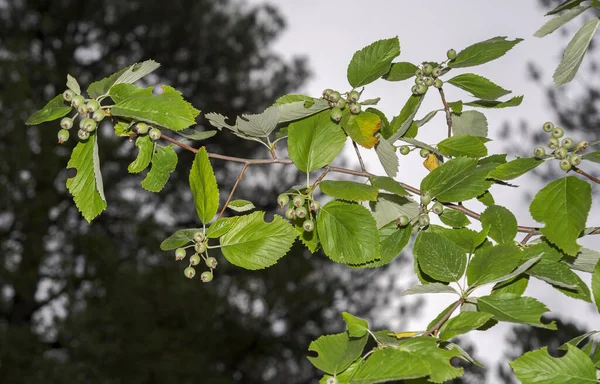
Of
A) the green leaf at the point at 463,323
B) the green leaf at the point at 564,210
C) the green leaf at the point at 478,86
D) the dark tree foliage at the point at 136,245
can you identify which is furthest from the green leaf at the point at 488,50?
the dark tree foliage at the point at 136,245

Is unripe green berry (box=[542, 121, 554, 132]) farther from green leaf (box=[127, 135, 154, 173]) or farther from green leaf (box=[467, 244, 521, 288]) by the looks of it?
green leaf (box=[127, 135, 154, 173])

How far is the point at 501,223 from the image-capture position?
460 mm

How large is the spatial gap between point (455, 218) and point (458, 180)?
0.12 ft

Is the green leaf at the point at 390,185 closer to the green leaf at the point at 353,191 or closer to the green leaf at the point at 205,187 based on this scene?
the green leaf at the point at 353,191

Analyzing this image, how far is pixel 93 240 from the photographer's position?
414 centimetres

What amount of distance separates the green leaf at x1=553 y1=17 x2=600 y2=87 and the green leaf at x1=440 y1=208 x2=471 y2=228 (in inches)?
5.4

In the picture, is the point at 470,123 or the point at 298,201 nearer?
the point at 298,201

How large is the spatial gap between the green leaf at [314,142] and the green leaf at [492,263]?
127 mm

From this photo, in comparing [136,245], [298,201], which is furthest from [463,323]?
[136,245]

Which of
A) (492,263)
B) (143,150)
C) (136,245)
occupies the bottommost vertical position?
(136,245)

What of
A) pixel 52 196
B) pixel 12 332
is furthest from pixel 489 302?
pixel 52 196

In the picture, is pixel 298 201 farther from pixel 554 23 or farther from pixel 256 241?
pixel 554 23

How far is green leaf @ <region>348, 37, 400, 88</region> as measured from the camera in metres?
0.47

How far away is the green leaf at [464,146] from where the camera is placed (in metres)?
0.50
